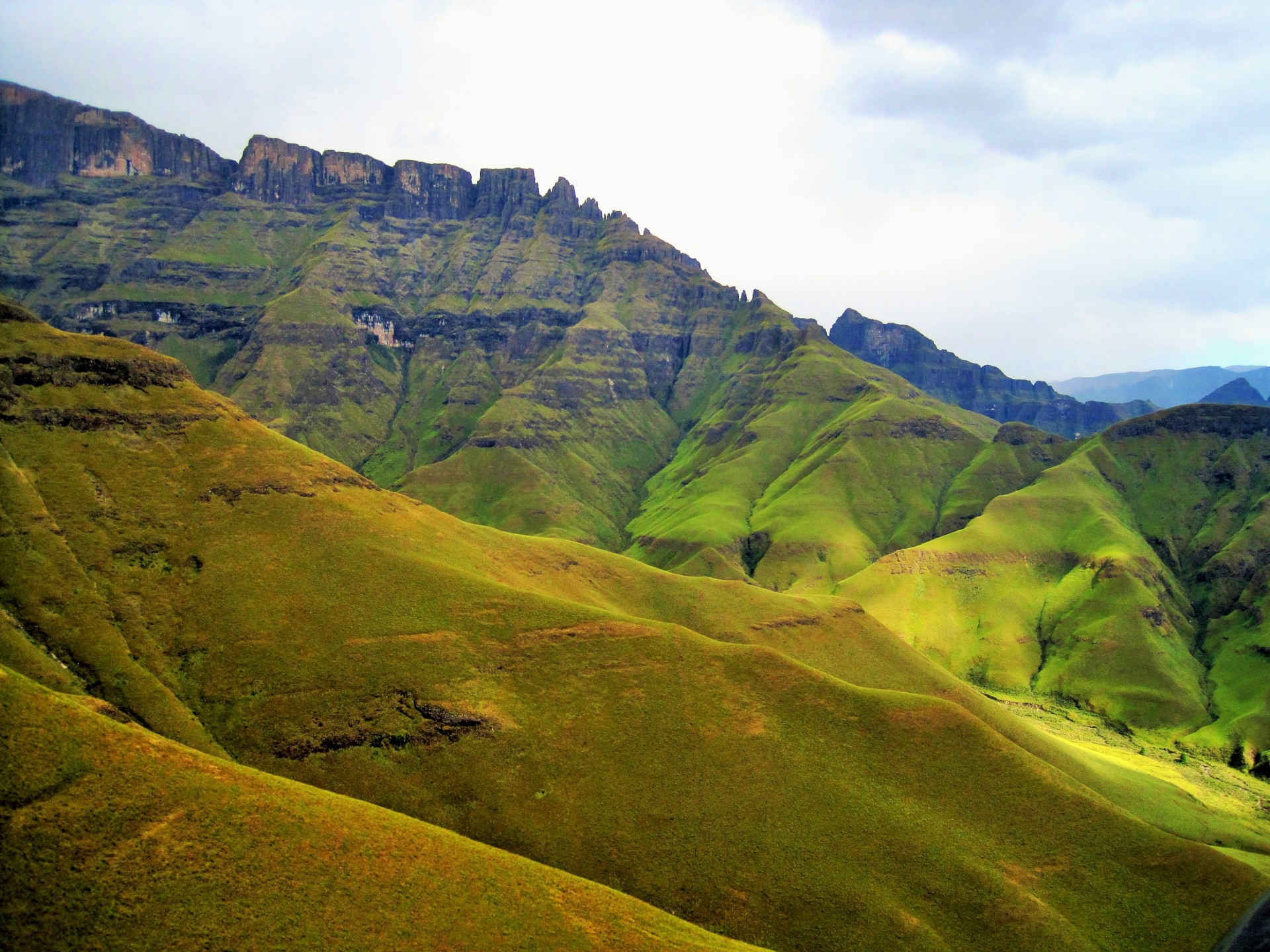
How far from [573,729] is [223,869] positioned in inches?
2174

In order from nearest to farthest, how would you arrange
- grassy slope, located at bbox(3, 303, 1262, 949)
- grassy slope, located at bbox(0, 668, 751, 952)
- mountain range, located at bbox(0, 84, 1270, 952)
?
grassy slope, located at bbox(0, 668, 751, 952)
mountain range, located at bbox(0, 84, 1270, 952)
grassy slope, located at bbox(3, 303, 1262, 949)

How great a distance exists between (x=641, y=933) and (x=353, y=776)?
4542 centimetres

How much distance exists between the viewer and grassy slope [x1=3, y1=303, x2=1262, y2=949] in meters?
101

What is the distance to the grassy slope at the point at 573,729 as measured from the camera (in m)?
101

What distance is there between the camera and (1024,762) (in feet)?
420

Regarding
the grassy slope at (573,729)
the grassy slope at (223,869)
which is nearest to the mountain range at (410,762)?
the grassy slope at (223,869)

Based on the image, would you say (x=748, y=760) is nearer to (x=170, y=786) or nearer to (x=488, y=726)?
(x=488, y=726)

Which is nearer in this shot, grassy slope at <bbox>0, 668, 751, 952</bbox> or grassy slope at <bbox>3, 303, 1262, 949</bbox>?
grassy slope at <bbox>0, 668, 751, 952</bbox>

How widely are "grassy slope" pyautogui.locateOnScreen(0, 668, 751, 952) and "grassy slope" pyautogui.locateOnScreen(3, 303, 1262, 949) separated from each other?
19.1 metres

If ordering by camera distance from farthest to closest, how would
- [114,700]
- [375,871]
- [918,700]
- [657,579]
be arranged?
1. [657,579]
2. [918,700]
3. [114,700]
4. [375,871]

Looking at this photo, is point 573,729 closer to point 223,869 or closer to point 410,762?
point 410,762

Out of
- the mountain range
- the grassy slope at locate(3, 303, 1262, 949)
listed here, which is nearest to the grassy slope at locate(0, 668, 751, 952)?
the mountain range

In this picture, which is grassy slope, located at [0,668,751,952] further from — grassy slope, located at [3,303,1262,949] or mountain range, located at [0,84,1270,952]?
grassy slope, located at [3,303,1262,949]

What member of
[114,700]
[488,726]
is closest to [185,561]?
[114,700]
